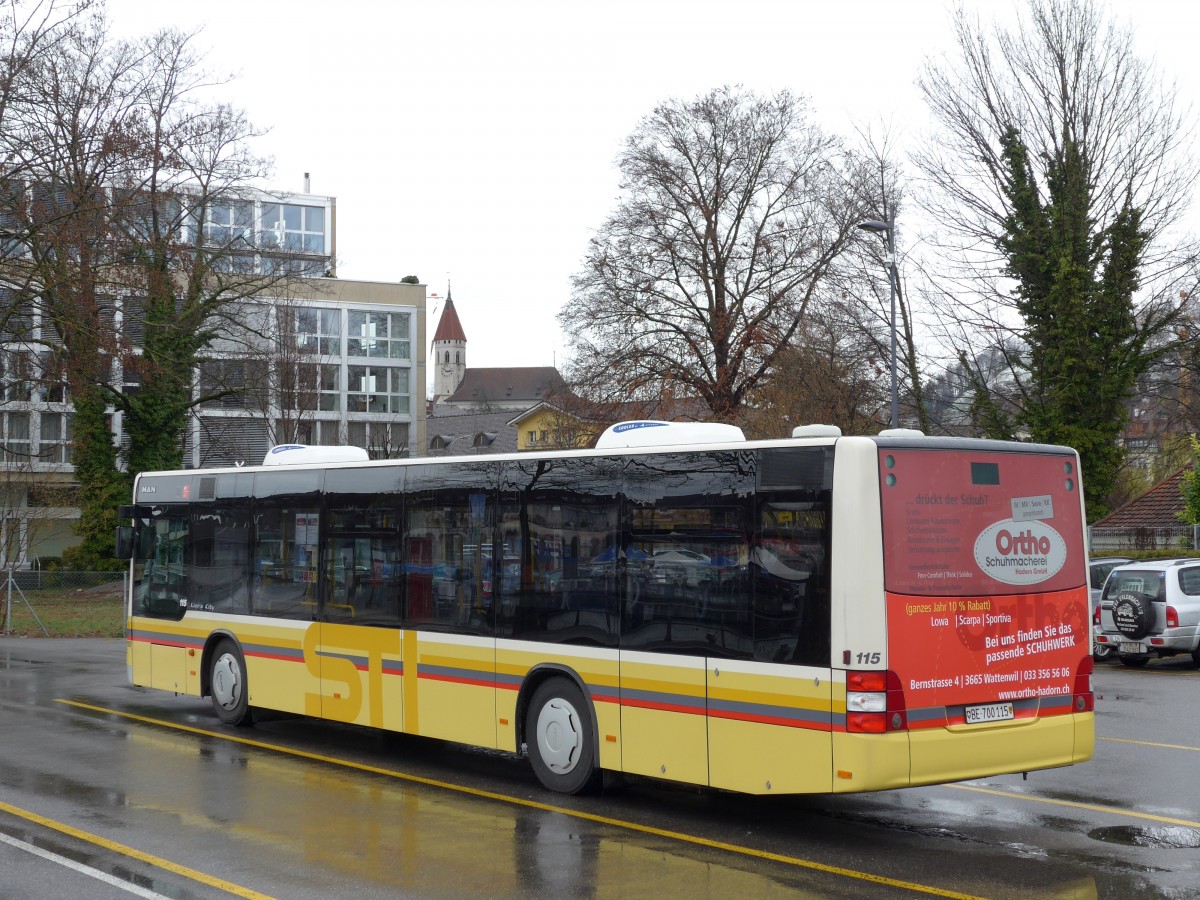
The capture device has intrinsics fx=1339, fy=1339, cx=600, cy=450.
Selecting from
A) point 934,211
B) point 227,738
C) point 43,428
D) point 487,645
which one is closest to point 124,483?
point 43,428

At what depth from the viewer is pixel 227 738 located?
13.8 meters

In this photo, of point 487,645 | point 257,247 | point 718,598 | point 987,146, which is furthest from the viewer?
point 257,247

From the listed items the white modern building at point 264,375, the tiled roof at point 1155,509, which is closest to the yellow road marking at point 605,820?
the white modern building at point 264,375

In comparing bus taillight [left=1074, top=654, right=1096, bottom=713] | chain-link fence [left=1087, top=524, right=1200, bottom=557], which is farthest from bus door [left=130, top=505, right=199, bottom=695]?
chain-link fence [left=1087, top=524, right=1200, bottom=557]

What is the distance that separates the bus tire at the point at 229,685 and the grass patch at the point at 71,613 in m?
16.9

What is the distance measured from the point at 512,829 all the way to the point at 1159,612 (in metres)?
15.6

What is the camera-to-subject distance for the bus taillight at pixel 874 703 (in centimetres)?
818

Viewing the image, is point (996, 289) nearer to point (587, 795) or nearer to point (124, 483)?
point (587, 795)

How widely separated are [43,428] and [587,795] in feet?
183

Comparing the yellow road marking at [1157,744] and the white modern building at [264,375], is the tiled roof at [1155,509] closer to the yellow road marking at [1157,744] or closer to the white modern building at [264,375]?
the white modern building at [264,375]

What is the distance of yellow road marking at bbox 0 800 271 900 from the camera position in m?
7.39

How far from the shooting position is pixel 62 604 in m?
39.5

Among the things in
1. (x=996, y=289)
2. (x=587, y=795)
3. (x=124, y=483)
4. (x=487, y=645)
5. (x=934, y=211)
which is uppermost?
(x=934, y=211)

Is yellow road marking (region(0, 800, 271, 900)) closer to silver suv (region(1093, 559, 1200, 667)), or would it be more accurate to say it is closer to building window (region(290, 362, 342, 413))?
silver suv (region(1093, 559, 1200, 667))
